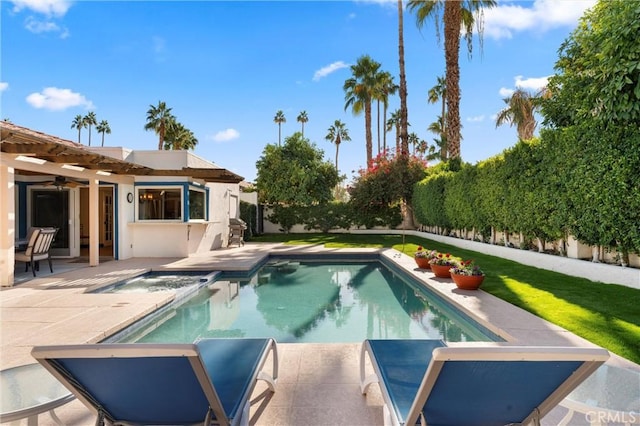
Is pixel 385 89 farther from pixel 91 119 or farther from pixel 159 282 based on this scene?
pixel 91 119

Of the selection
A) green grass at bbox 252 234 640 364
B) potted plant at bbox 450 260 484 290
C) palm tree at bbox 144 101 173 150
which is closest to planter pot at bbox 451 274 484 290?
potted plant at bbox 450 260 484 290

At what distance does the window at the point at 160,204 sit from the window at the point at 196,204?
55 cm

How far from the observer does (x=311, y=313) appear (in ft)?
23.2

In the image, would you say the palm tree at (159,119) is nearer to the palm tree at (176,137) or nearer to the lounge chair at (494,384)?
the palm tree at (176,137)

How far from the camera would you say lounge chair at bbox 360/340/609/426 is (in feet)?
5.42

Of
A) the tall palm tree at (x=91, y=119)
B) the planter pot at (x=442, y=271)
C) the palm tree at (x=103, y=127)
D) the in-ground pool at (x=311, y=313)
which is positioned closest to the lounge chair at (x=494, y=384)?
the in-ground pool at (x=311, y=313)

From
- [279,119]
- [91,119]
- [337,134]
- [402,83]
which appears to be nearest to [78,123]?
[91,119]

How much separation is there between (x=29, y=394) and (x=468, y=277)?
262 inches

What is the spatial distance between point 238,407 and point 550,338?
387 cm

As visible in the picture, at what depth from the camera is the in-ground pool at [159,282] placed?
793 cm

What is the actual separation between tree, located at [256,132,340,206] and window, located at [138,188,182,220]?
1102cm

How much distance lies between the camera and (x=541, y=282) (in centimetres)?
728

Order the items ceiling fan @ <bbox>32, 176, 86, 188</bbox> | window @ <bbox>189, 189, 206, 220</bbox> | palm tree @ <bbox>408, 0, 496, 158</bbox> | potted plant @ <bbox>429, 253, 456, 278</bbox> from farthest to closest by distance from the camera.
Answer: palm tree @ <bbox>408, 0, 496, 158</bbox> < window @ <bbox>189, 189, 206, 220</bbox> < ceiling fan @ <bbox>32, 176, 86, 188</bbox> < potted plant @ <bbox>429, 253, 456, 278</bbox>

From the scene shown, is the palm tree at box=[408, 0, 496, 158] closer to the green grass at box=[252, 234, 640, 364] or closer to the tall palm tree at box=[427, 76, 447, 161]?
the green grass at box=[252, 234, 640, 364]
